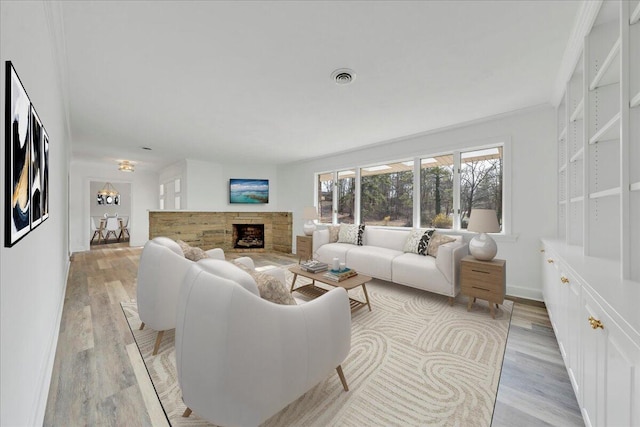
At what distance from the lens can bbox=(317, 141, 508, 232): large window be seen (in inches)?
140

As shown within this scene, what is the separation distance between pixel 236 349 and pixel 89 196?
27.5 feet

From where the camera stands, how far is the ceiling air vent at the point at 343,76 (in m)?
2.20

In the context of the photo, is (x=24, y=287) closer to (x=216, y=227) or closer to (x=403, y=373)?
(x=403, y=373)

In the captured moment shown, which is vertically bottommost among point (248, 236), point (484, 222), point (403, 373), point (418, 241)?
point (403, 373)

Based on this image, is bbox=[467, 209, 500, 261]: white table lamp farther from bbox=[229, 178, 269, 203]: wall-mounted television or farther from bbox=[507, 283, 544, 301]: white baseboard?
bbox=[229, 178, 269, 203]: wall-mounted television

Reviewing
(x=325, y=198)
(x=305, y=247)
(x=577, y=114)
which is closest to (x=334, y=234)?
(x=305, y=247)

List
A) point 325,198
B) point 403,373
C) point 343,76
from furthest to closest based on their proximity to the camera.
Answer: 1. point 325,198
2. point 343,76
3. point 403,373

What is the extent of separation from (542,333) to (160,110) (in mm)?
4743

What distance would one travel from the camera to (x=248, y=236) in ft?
22.6

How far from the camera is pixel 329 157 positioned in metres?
5.63

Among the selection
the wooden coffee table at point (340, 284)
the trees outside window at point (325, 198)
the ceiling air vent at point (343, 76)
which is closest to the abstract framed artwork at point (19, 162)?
the ceiling air vent at point (343, 76)

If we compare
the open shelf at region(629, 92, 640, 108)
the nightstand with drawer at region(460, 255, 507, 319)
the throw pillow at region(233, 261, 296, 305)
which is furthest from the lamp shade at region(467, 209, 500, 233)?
the throw pillow at region(233, 261, 296, 305)

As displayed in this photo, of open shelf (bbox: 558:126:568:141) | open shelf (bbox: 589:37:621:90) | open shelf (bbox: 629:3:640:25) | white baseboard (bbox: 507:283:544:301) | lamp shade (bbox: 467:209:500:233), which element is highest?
open shelf (bbox: 629:3:640:25)

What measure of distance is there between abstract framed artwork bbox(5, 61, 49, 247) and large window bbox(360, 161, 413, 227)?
4.31 metres
